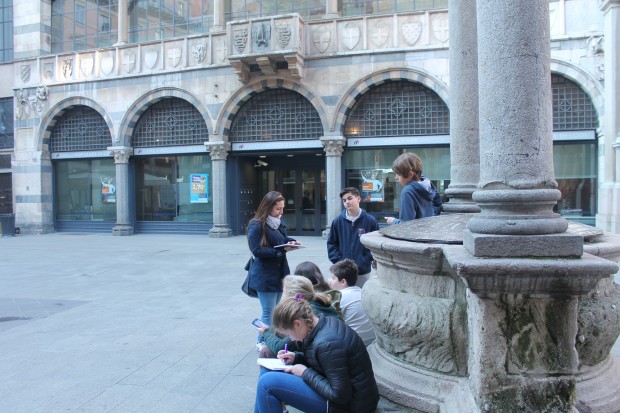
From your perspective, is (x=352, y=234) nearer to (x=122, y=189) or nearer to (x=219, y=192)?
(x=219, y=192)

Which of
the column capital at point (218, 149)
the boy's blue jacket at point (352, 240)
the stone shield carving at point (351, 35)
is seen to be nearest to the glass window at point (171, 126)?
the column capital at point (218, 149)

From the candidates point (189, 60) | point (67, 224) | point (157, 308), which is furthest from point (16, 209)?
point (157, 308)

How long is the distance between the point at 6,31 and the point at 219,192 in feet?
40.6

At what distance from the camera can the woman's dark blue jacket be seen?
5.18m

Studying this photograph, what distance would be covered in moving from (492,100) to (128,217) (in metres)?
18.8

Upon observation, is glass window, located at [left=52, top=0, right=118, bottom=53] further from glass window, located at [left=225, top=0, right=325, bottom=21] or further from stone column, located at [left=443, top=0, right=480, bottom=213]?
stone column, located at [left=443, top=0, right=480, bottom=213]

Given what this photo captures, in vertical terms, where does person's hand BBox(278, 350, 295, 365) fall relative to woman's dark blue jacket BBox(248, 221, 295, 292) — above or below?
below

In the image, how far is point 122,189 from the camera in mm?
19812

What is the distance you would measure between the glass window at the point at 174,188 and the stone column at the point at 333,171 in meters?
4.87

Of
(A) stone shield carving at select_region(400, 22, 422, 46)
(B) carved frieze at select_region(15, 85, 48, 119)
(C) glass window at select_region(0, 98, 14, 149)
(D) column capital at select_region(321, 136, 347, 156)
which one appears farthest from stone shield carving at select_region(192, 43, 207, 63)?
(C) glass window at select_region(0, 98, 14, 149)

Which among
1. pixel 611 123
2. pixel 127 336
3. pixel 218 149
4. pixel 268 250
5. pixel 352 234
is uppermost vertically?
pixel 611 123

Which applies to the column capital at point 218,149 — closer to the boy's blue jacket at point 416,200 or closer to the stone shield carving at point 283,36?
the stone shield carving at point 283,36

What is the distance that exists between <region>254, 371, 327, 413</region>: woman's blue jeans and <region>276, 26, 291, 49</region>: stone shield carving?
1450cm

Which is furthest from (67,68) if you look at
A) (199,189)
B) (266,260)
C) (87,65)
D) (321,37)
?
(266,260)
